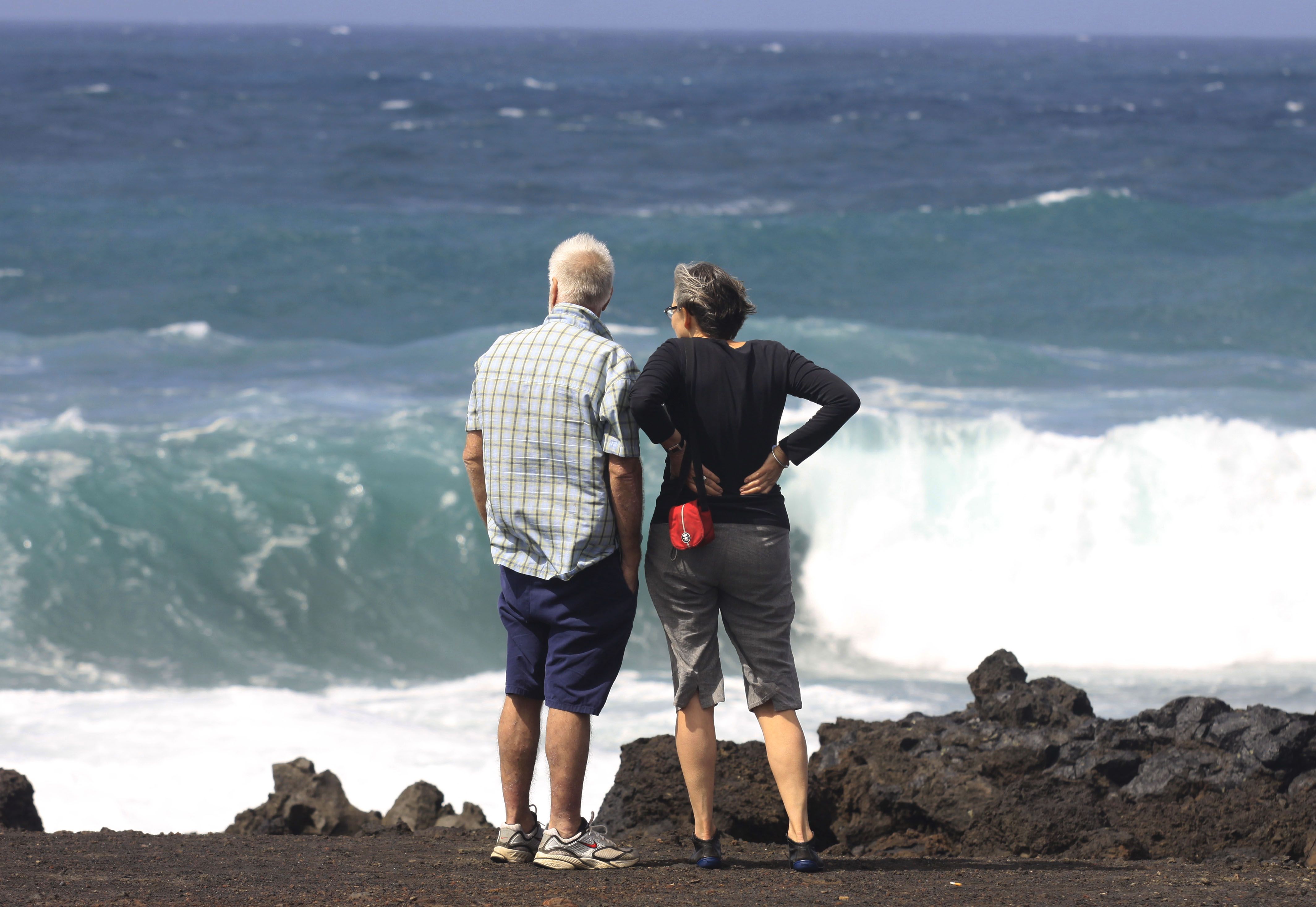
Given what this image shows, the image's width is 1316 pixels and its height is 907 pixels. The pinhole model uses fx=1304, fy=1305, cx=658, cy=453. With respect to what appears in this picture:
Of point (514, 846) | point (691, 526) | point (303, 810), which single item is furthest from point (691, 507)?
point (303, 810)

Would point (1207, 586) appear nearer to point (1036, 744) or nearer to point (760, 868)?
point (1036, 744)

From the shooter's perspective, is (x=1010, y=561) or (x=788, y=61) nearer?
(x=1010, y=561)

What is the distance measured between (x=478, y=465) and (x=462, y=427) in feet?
29.8

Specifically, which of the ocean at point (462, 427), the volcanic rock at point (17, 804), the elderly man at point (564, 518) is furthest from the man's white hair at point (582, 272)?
the ocean at point (462, 427)

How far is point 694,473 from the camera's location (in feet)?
11.2

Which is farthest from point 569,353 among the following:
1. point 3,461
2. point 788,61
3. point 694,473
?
point 788,61

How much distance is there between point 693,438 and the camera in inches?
135

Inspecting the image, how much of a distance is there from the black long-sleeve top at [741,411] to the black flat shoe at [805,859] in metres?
0.89

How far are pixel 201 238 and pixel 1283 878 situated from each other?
24867 millimetres

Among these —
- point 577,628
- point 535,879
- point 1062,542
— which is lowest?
point 535,879

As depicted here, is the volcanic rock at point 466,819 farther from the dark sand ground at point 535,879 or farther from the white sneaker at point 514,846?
the white sneaker at point 514,846

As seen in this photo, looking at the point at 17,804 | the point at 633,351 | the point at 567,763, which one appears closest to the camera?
the point at 567,763

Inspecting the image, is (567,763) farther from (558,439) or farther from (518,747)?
(558,439)

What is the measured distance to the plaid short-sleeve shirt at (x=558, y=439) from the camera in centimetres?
339
